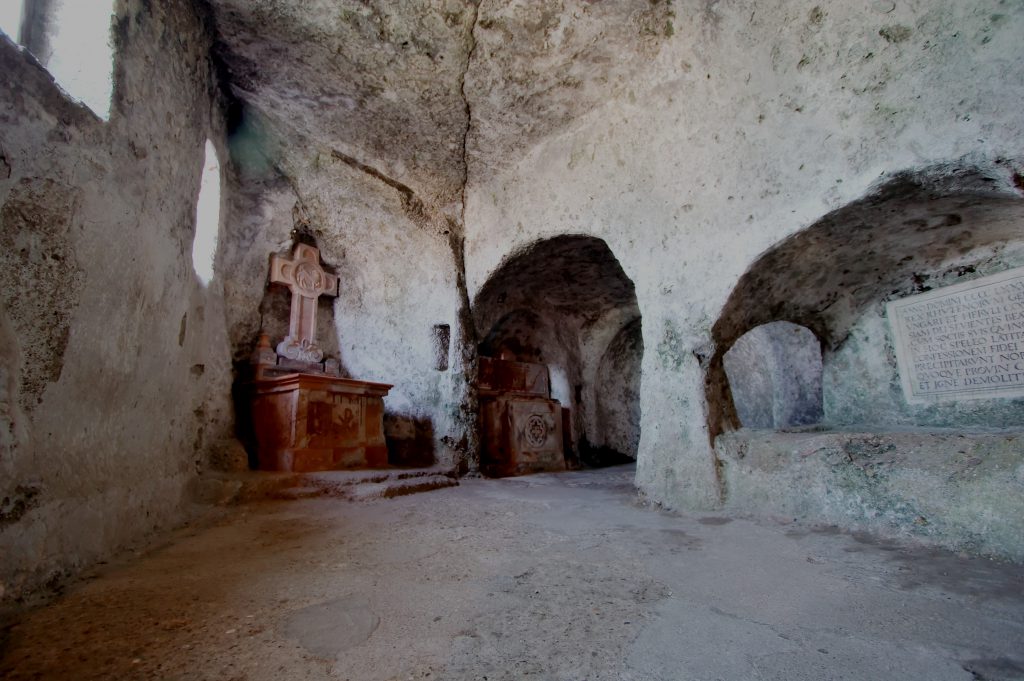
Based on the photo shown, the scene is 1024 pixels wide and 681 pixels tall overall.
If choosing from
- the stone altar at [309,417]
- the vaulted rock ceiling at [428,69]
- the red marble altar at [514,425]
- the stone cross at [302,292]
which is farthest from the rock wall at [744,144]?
the stone cross at [302,292]

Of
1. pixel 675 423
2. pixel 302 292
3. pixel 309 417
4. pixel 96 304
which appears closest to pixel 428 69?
pixel 302 292

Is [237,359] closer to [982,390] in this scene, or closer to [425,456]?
[425,456]

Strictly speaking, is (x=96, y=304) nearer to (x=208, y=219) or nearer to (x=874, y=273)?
(x=208, y=219)

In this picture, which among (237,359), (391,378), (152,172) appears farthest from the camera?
(391,378)

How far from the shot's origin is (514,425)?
6027 millimetres

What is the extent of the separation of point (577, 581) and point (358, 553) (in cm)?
102

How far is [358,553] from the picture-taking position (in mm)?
2281

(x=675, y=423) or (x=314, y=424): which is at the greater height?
(x=314, y=424)

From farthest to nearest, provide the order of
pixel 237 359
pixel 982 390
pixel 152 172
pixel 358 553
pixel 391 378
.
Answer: pixel 391 378, pixel 237 359, pixel 982 390, pixel 152 172, pixel 358 553

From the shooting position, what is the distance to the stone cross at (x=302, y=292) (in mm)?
5648

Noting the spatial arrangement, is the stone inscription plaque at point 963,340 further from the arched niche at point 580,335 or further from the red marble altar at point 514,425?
the red marble altar at point 514,425

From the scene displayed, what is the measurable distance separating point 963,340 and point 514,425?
4136 mm

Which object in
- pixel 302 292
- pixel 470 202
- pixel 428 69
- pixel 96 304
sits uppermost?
pixel 428 69

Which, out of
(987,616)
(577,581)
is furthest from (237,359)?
(987,616)
